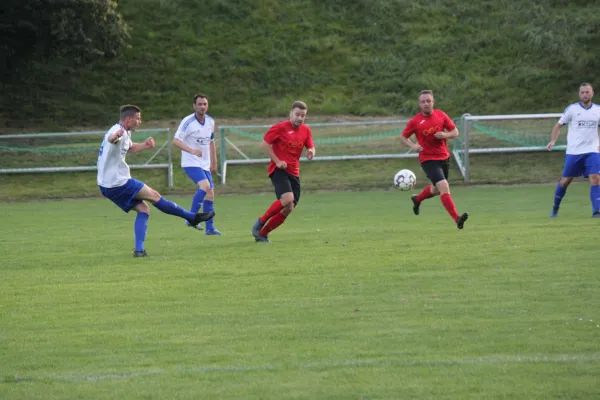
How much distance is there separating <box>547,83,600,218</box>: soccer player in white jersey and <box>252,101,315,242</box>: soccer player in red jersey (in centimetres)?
454

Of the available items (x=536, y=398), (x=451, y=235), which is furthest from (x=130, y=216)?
(x=536, y=398)

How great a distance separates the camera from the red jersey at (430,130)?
14.4 meters

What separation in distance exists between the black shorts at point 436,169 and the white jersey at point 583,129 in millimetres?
2370

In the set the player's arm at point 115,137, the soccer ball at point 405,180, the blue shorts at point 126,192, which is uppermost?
the player's arm at point 115,137

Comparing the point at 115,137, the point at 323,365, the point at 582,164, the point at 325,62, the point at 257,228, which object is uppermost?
the point at 323,365

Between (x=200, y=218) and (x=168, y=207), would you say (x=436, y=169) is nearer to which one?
(x=200, y=218)

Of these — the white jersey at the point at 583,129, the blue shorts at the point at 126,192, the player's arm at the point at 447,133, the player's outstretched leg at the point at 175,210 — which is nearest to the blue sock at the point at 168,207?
the player's outstretched leg at the point at 175,210

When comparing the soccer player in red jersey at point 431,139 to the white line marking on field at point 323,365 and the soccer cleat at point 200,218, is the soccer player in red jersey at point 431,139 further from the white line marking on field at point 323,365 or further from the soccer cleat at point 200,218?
the white line marking on field at point 323,365

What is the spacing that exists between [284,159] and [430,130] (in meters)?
2.43

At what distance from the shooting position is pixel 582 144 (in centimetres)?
1562

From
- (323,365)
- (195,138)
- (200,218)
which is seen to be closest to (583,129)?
(195,138)

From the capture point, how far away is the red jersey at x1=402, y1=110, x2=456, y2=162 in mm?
14359

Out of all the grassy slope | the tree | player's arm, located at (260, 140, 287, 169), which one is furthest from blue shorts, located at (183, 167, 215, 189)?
the grassy slope

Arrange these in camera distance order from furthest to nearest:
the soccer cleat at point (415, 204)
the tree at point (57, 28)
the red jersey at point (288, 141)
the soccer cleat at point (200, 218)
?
the tree at point (57, 28)
the soccer cleat at point (415, 204)
the red jersey at point (288, 141)
the soccer cleat at point (200, 218)
